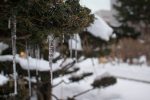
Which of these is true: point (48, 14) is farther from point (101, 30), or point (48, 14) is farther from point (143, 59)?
point (143, 59)

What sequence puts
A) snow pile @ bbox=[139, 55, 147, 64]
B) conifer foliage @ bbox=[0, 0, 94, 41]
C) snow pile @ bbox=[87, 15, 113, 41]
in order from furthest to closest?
snow pile @ bbox=[139, 55, 147, 64], snow pile @ bbox=[87, 15, 113, 41], conifer foliage @ bbox=[0, 0, 94, 41]

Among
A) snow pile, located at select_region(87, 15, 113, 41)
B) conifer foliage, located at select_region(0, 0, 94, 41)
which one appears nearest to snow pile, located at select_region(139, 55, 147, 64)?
snow pile, located at select_region(87, 15, 113, 41)

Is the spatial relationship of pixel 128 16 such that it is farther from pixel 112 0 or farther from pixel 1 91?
pixel 1 91

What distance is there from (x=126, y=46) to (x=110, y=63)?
260cm

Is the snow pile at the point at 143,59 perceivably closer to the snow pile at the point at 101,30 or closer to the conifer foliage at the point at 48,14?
the snow pile at the point at 101,30

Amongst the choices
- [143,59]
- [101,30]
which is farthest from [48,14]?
[143,59]

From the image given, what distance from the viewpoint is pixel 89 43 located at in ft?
28.7

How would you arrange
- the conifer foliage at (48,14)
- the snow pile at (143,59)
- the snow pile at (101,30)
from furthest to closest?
the snow pile at (143,59), the snow pile at (101,30), the conifer foliage at (48,14)

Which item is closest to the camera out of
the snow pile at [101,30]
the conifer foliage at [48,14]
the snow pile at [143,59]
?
the conifer foliage at [48,14]

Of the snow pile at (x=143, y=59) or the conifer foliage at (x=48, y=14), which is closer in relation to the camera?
the conifer foliage at (x=48, y=14)

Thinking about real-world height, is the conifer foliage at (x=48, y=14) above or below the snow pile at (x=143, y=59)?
above

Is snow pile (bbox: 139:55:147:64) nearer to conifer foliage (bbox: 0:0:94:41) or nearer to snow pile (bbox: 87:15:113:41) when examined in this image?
snow pile (bbox: 87:15:113:41)

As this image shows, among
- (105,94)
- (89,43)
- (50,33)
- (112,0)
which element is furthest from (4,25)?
(112,0)

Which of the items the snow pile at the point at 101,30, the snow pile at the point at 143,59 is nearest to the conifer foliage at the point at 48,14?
the snow pile at the point at 101,30
